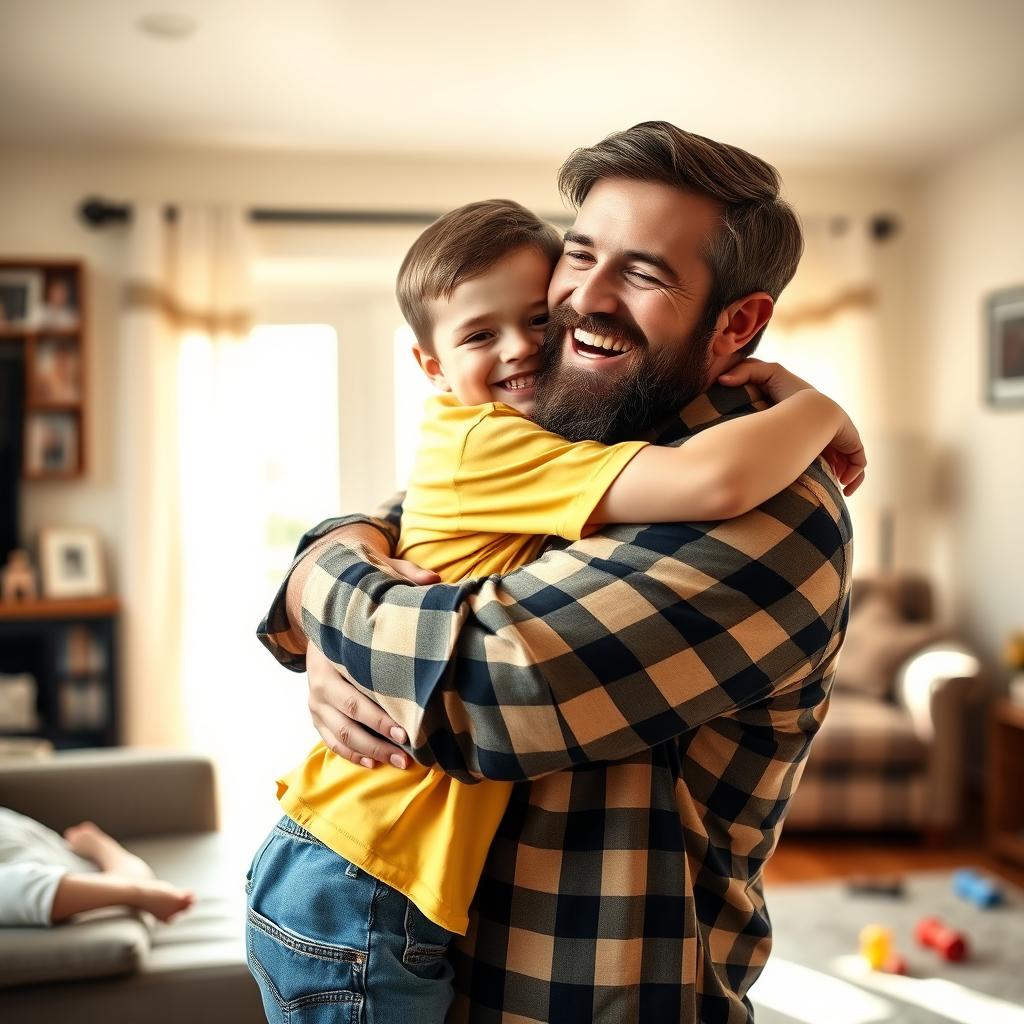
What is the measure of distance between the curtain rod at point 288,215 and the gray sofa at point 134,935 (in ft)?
8.24

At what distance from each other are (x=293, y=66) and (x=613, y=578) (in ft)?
10.8

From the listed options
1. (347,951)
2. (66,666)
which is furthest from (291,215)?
(347,951)

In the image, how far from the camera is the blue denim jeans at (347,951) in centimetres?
96

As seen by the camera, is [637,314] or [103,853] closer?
[637,314]

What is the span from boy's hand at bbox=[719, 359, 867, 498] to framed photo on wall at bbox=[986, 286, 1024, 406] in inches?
147

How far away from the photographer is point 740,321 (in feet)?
3.74

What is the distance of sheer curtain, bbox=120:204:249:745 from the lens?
4.47 meters

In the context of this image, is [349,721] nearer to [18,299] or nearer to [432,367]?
[432,367]

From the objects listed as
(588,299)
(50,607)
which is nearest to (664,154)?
(588,299)

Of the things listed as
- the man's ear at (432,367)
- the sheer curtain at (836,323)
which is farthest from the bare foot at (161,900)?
the sheer curtain at (836,323)

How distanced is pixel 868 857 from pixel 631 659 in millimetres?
3542

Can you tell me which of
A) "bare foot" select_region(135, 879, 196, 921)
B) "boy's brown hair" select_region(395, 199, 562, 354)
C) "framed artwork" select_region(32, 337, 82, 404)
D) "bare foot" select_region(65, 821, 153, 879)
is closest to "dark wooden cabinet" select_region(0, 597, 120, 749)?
"framed artwork" select_region(32, 337, 82, 404)

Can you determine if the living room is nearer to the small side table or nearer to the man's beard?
the small side table

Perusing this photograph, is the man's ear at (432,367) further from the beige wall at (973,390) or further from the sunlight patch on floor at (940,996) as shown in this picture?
the beige wall at (973,390)
